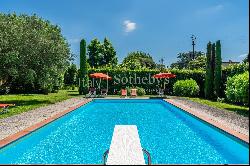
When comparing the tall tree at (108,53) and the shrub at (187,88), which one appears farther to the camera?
the tall tree at (108,53)

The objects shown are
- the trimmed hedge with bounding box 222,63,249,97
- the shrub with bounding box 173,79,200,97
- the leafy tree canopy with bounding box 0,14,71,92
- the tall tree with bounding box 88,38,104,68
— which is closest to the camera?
the leafy tree canopy with bounding box 0,14,71,92

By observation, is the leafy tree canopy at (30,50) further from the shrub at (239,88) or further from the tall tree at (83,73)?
the shrub at (239,88)

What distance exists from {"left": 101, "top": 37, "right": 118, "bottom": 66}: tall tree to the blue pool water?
182 ft

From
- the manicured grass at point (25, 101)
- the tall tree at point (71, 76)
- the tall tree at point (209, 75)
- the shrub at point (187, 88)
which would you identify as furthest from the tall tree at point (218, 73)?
the tall tree at point (71, 76)

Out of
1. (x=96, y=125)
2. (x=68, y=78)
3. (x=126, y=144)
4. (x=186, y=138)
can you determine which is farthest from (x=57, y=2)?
(x=68, y=78)

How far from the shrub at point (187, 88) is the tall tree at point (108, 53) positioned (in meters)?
40.4

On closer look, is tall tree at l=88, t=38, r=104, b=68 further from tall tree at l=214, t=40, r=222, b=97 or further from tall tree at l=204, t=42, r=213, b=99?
tall tree at l=214, t=40, r=222, b=97

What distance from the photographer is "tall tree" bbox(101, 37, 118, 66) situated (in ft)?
227

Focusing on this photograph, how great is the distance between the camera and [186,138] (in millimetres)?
10633

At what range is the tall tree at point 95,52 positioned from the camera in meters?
68.8

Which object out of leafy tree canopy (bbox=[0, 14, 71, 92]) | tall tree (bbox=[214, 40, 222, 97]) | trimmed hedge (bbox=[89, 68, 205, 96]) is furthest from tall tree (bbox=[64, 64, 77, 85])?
tall tree (bbox=[214, 40, 222, 97])

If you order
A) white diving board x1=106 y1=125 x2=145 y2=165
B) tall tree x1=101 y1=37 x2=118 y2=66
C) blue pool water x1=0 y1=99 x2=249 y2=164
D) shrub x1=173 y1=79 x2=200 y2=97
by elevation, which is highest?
tall tree x1=101 y1=37 x2=118 y2=66

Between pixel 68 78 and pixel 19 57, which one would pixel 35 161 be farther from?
pixel 68 78

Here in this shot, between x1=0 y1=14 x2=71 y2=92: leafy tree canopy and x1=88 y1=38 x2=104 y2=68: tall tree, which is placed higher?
x1=88 y1=38 x2=104 y2=68: tall tree
